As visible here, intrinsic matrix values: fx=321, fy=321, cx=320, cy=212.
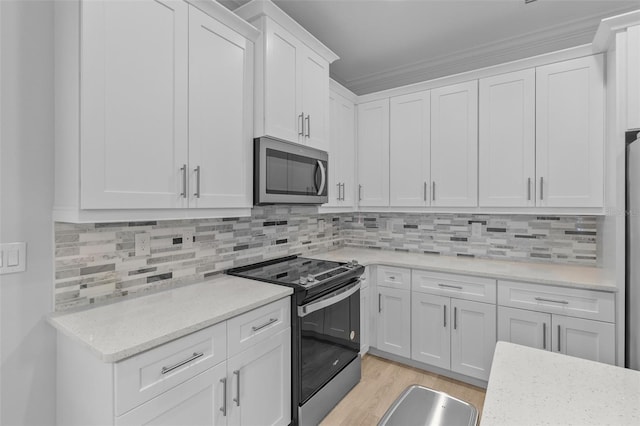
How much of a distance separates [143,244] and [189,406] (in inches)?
34.6

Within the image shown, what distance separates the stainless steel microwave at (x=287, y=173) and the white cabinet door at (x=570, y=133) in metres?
1.64

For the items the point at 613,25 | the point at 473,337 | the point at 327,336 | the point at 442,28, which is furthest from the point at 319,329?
the point at 613,25

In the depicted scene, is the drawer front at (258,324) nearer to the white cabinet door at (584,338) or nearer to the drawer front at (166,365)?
the drawer front at (166,365)

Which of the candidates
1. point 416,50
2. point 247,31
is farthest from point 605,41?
point 247,31

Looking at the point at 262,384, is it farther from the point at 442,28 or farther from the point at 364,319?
the point at 442,28

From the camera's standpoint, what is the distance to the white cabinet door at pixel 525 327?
2182mm

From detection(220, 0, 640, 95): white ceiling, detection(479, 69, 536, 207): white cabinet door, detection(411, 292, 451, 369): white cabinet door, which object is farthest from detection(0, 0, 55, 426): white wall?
detection(479, 69, 536, 207): white cabinet door

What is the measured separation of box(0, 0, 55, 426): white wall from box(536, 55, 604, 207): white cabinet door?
3027mm

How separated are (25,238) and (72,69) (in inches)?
29.4

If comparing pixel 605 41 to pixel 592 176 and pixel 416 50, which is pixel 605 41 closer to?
pixel 592 176

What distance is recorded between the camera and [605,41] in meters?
2.06

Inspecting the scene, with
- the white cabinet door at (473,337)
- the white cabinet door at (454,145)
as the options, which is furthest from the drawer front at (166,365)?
the white cabinet door at (454,145)

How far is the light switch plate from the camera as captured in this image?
133 cm

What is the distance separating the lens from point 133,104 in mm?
1409
